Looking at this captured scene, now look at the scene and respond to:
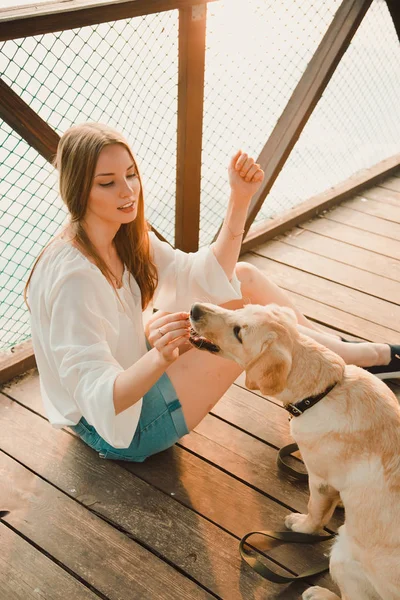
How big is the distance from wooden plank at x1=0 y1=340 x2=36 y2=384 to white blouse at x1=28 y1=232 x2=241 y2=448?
0.50m

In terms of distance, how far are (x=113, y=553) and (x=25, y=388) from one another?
0.85m

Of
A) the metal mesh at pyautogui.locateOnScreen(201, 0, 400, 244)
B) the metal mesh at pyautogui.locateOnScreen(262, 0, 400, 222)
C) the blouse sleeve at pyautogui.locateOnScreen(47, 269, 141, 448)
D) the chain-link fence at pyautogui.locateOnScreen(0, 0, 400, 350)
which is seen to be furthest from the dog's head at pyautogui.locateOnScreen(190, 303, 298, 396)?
the metal mesh at pyautogui.locateOnScreen(262, 0, 400, 222)

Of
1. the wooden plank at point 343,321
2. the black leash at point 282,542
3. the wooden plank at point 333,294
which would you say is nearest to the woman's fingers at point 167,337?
the black leash at point 282,542

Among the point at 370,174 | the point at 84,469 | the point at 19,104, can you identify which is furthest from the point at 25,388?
the point at 370,174

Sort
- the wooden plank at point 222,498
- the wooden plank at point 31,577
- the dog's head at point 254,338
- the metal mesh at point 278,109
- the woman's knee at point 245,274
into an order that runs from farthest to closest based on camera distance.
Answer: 1. the metal mesh at point 278,109
2. the woman's knee at point 245,274
3. the wooden plank at point 222,498
4. the wooden plank at point 31,577
5. the dog's head at point 254,338

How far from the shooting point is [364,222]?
382 cm

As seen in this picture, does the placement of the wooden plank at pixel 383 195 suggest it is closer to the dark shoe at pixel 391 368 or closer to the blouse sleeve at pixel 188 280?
the dark shoe at pixel 391 368

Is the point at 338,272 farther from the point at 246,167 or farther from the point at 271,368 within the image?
the point at 271,368

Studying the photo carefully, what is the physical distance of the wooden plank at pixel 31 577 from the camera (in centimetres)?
183

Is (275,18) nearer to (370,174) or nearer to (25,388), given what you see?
(370,174)

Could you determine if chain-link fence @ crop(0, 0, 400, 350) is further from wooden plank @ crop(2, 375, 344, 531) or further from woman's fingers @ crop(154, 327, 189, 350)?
woman's fingers @ crop(154, 327, 189, 350)

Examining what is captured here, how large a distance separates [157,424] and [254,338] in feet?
1.68

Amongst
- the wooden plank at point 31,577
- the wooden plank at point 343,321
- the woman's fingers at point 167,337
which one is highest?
the woman's fingers at point 167,337

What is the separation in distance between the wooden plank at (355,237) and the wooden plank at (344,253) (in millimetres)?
36
